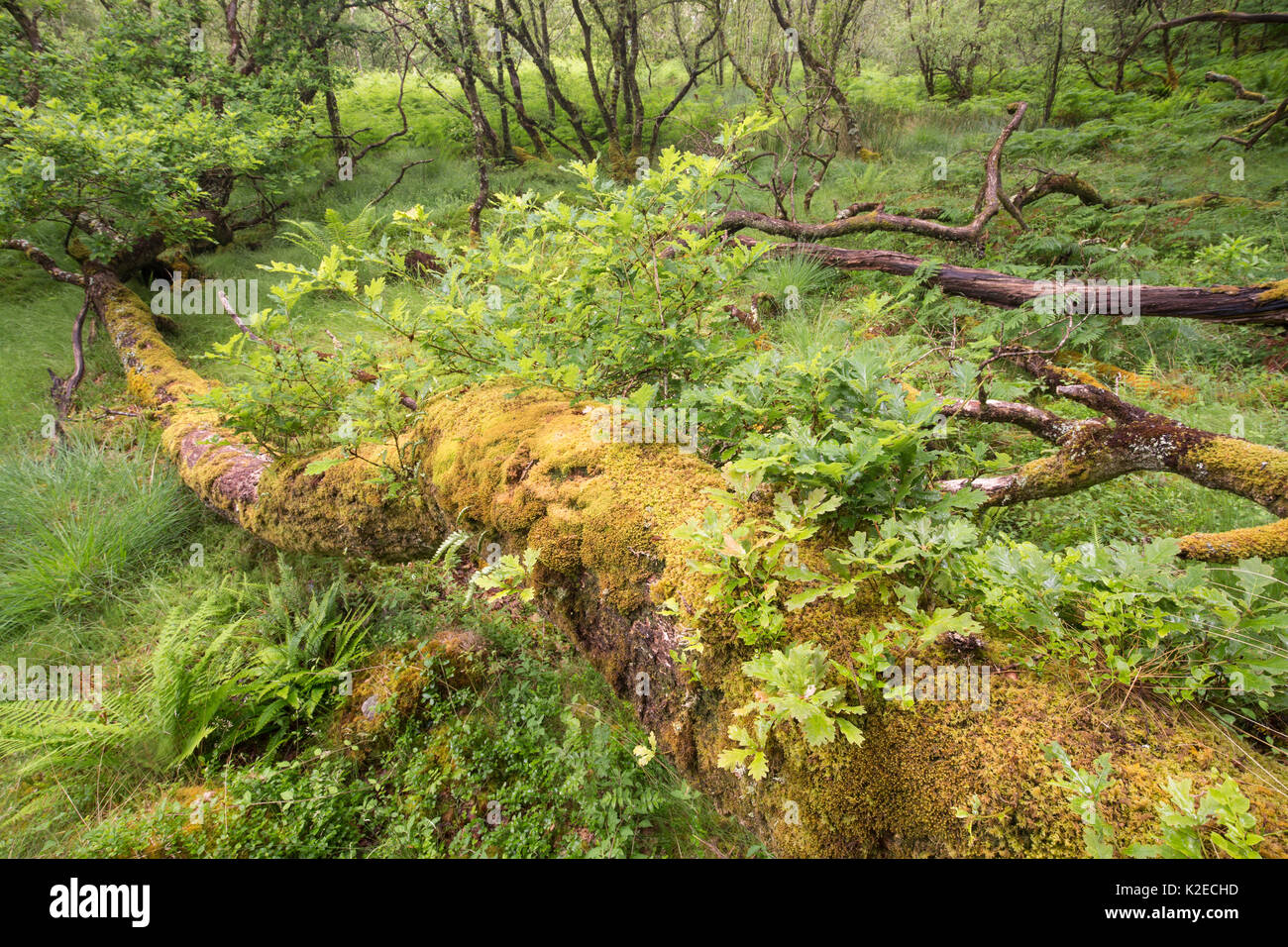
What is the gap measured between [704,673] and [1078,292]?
534 centimetres

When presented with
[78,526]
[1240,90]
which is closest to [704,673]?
[78,526]

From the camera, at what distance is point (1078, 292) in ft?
15.5

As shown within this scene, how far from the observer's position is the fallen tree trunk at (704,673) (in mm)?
1083

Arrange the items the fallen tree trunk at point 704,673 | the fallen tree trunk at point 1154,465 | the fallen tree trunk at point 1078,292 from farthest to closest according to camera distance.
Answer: the fallen tree trunk at point 1078,292 < the fallen tree trunk at point 1154,465 < the fallen tree trunk at point 704,673

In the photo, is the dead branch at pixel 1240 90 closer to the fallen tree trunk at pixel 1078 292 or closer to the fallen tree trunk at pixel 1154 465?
the fallen tree trunk at pixel 1078 292

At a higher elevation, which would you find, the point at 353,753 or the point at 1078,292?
the point at 1078,292

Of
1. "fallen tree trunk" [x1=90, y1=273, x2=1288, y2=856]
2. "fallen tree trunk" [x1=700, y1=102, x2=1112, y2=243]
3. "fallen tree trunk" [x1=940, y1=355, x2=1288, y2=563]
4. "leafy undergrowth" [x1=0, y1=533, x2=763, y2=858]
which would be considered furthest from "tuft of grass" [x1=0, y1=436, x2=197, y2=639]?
"fallen tree trunk" [x1=700, y1=102, x2=1112, y2=243]

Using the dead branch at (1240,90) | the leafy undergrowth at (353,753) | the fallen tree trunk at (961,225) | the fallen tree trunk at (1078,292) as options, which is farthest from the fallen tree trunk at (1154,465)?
the dead branch at (1240,90)

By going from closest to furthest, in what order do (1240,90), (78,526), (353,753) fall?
(353,753) → (78,526) → (1240,90)

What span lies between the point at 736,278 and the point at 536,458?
1.23m

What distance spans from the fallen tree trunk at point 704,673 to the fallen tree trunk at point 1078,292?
235 cm

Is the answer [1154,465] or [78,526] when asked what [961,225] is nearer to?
[1154,465]

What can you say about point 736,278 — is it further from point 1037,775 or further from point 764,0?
point 764,0
